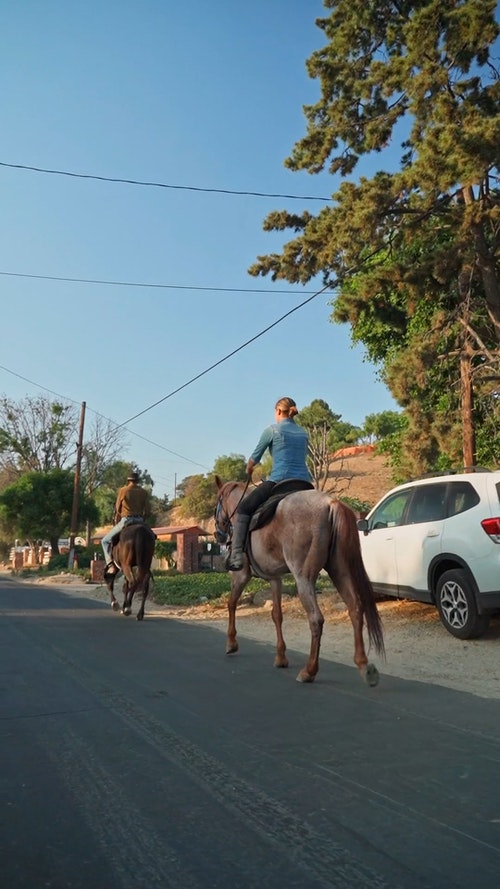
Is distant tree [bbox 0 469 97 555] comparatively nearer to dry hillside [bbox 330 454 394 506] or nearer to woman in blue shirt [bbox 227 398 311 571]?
dry hillside [bbox 330 454 394 506]

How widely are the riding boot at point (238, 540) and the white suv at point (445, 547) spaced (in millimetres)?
2775

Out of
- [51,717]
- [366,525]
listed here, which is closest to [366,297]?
[366,525]

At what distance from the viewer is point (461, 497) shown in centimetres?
943

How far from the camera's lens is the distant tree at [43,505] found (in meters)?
45.1

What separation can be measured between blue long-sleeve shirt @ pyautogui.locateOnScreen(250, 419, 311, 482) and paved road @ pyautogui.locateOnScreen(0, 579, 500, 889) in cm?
202

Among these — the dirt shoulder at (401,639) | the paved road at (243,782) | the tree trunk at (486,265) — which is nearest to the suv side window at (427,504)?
the dirt shoulder at (401,639)

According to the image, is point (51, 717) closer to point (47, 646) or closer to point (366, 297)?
point (47, 646)

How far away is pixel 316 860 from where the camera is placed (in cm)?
307

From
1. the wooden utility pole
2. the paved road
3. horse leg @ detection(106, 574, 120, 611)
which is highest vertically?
the wooden utility pole

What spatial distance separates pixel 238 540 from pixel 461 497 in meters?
3.25

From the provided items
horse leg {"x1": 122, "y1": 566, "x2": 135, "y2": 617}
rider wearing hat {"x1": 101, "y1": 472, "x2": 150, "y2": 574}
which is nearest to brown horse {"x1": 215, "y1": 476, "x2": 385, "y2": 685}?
horse leg {"x1": 122, "y1": 566, "x2": 135, "y2": 617}

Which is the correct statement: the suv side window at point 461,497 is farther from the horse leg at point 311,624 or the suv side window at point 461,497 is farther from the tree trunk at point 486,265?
the tree trunk at point 486,265

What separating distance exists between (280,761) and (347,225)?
13326 millimetres

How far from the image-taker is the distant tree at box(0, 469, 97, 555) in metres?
45.1
